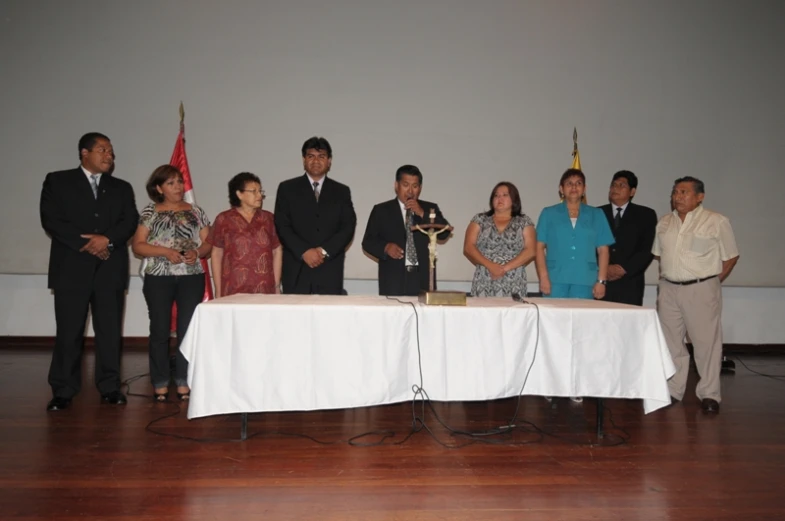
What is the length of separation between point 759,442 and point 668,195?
341 cm

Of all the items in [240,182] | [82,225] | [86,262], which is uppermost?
[240,182]

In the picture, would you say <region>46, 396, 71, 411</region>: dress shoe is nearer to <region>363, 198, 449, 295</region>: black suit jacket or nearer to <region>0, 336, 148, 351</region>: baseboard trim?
<region>363, 198, 449, 295</region>: black suit jacket

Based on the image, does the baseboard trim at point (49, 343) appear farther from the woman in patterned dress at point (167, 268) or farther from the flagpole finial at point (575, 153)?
the flagpole finial at point (575, 153)

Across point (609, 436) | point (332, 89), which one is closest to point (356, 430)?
point (609, 436)

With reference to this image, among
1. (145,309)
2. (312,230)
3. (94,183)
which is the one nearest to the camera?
(94,183)

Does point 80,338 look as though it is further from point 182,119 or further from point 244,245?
point 182,119

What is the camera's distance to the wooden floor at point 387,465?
2.20 metres

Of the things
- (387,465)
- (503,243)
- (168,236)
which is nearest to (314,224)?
(168,236)

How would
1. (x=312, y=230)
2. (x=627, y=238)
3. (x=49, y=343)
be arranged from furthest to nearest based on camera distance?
(x=49, y=343) < (x=627, y=238) < (x=312, y=230)

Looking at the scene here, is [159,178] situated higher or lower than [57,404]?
higher

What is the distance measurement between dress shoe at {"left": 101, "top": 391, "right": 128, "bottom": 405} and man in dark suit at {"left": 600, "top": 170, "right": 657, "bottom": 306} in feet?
11.8

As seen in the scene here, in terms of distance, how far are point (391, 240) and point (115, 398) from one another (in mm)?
2077

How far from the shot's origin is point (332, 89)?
584 centimetres

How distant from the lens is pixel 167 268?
381 centimetres
